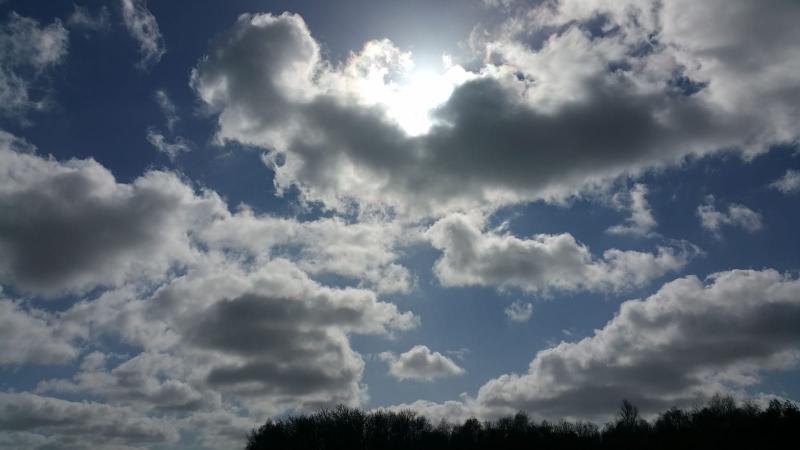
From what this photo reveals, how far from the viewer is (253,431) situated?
5723 inches

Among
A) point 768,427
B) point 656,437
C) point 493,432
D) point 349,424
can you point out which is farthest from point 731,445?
point 349,424

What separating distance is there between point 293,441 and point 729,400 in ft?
303

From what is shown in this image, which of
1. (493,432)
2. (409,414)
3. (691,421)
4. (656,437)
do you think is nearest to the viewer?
(656,437)

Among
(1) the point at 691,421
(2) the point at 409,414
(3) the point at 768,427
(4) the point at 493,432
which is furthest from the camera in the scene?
(2) the point at 409,414

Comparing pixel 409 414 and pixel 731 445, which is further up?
pixel 409 414

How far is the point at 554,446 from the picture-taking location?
134500 millimetres

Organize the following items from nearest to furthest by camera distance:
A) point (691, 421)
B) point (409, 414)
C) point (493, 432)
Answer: point (691, 421) → point (493, 432) → point (409, 414)

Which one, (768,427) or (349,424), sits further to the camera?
(349,424)

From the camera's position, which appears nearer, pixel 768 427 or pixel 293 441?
pixel 768 427

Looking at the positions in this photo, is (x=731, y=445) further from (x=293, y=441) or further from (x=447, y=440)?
(x=293, y=441)

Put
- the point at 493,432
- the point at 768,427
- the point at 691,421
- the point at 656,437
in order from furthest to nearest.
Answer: the point at 493,432 < the point at 691,421 < the point at 656,437 < the point at 768,427

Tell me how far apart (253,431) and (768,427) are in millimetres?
101179

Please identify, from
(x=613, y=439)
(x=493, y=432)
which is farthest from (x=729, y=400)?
(x=493, y=432)

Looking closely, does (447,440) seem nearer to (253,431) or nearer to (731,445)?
(253,431)
